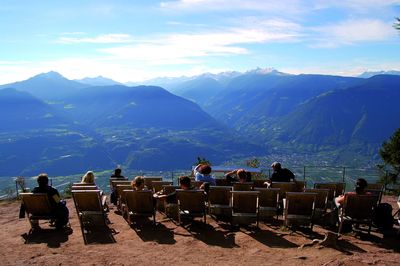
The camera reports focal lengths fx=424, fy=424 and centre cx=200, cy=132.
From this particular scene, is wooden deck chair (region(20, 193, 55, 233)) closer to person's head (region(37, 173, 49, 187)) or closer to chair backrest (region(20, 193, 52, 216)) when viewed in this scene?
chair backrest (region(20, 193, 52, 216))

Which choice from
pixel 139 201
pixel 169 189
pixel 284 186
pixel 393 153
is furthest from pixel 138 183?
pixel 393 153

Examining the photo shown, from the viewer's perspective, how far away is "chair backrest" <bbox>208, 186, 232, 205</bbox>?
9875 millimetres

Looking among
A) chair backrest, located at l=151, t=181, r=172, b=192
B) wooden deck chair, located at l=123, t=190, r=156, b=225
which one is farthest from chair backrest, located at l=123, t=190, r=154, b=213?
chair backrest, located at l=151, t=181, r=172, b=192

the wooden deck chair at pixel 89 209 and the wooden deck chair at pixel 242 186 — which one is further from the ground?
the wooden deck chair at pixel 242 186

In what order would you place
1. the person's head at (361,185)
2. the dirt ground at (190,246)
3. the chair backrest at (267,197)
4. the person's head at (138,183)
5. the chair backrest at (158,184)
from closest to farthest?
the dirt ground at (190,246) → the person's head at (361,185) → the person's head at (138,183) → the chair backrest at (267,197) → the chair backrest at (158,184)

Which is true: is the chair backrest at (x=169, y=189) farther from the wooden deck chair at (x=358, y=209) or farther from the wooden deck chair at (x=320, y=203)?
the wooden deck chair at (x=358, y=209)

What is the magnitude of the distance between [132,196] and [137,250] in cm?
192

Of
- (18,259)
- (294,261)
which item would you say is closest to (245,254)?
(294,261)

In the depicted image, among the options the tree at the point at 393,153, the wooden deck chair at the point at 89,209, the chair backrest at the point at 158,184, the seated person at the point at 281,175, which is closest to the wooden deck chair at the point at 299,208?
the seated person at the point at 281,175

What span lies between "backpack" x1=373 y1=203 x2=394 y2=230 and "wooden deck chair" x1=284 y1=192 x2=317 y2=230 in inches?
53.6

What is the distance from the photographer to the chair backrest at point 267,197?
9828 millimetres

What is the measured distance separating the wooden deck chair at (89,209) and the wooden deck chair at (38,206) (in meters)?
0.59

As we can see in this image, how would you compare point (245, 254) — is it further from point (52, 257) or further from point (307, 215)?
point (52, 257)

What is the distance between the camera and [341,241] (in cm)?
818
